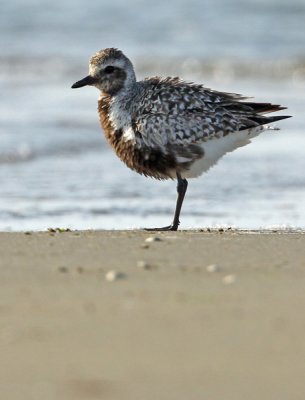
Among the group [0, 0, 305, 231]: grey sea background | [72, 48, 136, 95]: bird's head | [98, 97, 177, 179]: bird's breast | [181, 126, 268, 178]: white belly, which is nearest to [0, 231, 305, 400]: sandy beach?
[98, 97, 177, 179]: bird's breast

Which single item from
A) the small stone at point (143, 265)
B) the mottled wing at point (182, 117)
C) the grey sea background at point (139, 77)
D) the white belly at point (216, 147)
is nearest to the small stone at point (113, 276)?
the small stone at point (143, 265)

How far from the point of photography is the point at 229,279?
5.62 metres

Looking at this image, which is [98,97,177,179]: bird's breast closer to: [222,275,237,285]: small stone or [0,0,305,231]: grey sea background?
[0,0,305,231]: grey sea background

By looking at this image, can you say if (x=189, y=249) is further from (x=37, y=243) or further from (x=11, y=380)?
(x=11, y=380)

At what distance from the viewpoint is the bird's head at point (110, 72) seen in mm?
8336

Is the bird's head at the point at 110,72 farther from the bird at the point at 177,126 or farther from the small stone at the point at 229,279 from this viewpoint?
the small stone at the point at 229,279

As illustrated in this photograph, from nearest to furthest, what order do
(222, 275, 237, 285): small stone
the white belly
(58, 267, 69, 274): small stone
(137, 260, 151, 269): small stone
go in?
(222, 275, 237, 285): small stone
(58, 267, 69, 274): small stone
(137, 260, 151, 269): small stone
the white belly

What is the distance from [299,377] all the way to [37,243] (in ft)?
8.60

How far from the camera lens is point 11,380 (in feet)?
14.0

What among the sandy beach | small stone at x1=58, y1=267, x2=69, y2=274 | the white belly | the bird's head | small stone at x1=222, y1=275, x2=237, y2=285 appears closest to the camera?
the sandy beach

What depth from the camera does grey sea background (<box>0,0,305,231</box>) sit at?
9.09m

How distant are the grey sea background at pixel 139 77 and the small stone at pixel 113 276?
106 inches

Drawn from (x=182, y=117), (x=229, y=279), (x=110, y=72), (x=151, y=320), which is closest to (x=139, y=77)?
(x=110, y=72)

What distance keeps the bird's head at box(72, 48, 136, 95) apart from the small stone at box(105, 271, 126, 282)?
2.88 m
